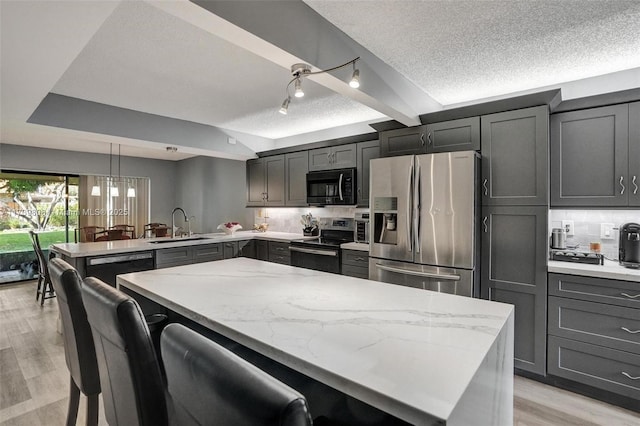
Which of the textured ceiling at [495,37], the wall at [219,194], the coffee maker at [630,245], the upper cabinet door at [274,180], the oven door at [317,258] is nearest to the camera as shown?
the textured ceiling at [495,37]

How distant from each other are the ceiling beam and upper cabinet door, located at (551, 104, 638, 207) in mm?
1461

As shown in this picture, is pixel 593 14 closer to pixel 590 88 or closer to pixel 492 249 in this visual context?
pixel 590 88

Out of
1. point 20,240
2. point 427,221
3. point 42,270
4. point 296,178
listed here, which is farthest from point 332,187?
point 20,240

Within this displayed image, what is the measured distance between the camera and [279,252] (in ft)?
14.7

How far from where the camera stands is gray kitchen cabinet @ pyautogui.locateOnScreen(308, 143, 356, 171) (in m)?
4.12

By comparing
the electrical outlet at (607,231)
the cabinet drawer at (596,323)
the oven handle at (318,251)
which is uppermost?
the electrical outlet at (607,231)

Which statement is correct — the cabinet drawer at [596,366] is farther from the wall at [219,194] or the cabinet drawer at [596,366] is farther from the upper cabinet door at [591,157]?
the wall at [219,194]

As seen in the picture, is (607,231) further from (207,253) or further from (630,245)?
(207,253)

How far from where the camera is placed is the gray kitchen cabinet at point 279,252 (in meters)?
4.38

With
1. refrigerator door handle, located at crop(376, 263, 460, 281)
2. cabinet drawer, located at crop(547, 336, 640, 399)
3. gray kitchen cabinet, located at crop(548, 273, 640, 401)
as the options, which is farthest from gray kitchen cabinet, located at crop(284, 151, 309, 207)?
cabinet drawer, located at crop(547, 336, 640, 399)

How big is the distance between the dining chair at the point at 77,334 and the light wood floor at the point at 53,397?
2.49ft

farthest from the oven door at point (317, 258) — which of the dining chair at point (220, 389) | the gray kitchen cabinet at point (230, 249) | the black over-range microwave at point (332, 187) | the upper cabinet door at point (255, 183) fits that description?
the dining chair at point (220, 389)

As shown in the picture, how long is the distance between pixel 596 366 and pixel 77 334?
129 inches

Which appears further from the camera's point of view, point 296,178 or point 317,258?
point 296,178
